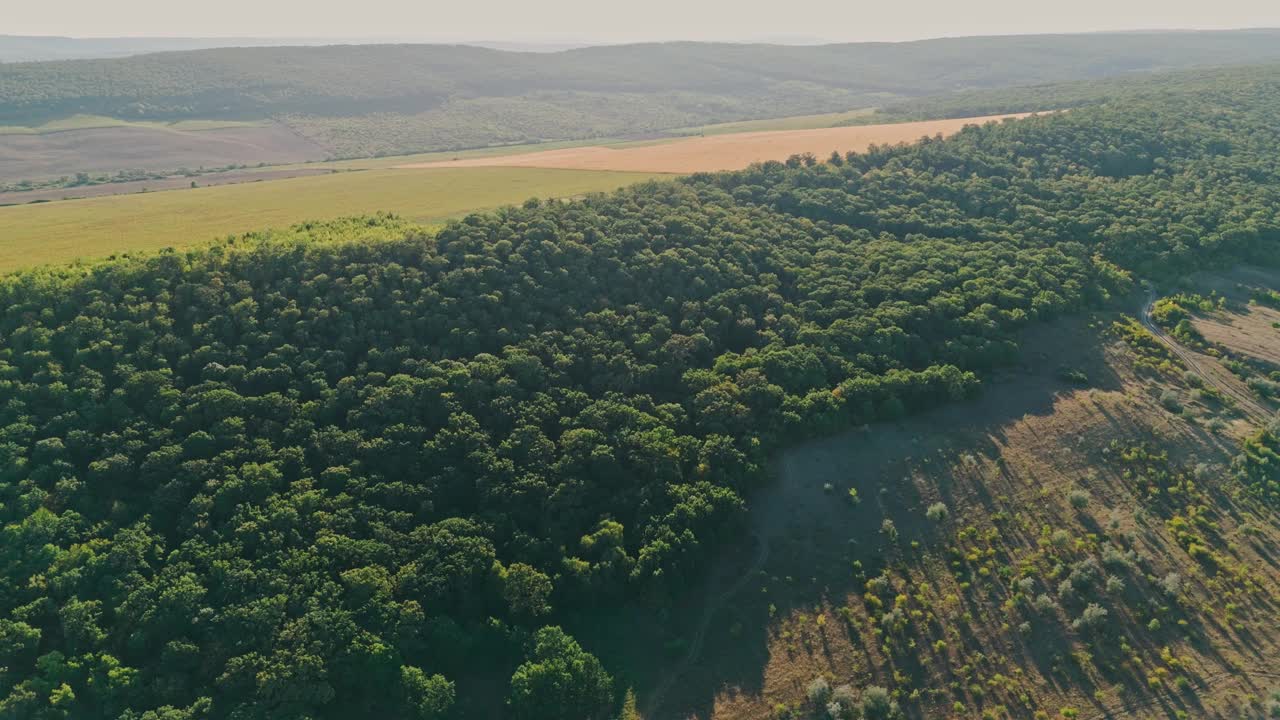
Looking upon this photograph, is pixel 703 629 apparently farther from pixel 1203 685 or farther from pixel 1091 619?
pixel 1203 685

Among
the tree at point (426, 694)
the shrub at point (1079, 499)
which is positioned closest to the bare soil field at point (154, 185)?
the tree at point (426, 694)

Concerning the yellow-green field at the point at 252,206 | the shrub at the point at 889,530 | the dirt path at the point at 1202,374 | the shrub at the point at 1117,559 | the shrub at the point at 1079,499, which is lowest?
the shrub at the point at 1117,559

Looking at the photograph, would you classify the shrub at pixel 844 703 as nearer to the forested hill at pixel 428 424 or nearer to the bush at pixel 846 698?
A: the bush at pixel 846 698

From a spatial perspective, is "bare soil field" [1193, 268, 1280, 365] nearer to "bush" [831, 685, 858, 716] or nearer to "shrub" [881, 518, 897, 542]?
"shrub" [881, 518, 897, 542]

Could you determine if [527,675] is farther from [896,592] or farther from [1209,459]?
[1209,459]

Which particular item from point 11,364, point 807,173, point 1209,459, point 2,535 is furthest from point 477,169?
point 1209,459

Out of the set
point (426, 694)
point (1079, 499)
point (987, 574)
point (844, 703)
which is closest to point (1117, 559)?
point (1079, 499)

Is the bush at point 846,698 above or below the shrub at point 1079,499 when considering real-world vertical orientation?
below
